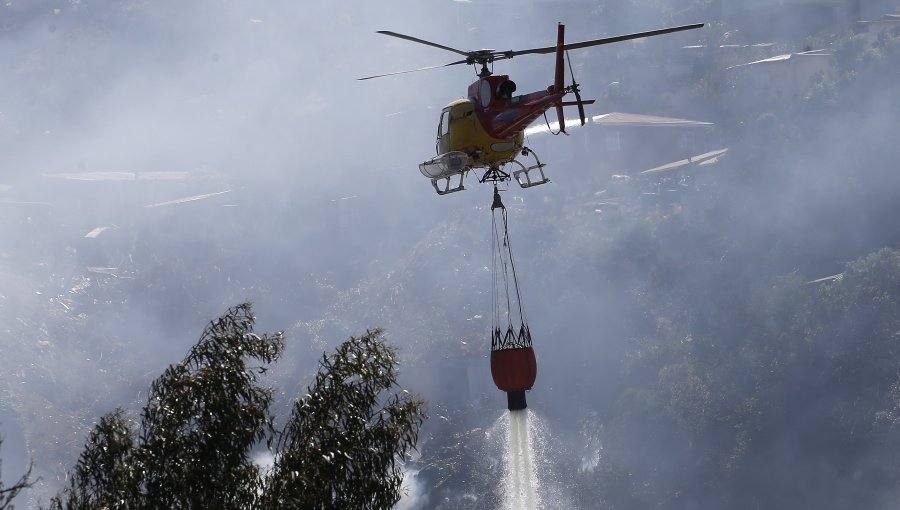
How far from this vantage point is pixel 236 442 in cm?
2491

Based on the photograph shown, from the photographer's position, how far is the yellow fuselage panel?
1367 inches

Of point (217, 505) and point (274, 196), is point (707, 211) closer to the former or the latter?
point (274, 196)

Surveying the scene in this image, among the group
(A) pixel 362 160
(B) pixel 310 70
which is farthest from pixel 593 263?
(B) pixel 310 70

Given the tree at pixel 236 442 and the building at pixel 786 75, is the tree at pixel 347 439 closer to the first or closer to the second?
the tree at pixel 236 442

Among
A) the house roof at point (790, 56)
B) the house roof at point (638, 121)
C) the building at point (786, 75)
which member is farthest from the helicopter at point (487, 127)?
the house roof at point (790, 56)

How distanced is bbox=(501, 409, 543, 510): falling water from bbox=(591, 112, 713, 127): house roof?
1590 inches

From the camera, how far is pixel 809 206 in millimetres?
115312

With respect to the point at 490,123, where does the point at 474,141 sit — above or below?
below

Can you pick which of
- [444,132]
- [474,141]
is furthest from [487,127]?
[444,132]

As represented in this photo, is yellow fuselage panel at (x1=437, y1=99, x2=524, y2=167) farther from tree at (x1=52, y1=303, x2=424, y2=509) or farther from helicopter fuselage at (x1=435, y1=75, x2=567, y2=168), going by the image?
tree at (x1=52, y1=303, x2=424, y2=509)

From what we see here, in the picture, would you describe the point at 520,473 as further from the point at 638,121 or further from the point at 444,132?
the point at 444,132

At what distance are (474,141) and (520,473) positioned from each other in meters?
72.0

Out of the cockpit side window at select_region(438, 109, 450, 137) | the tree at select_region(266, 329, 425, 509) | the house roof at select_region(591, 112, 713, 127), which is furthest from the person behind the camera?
the house roof at select_region(591, 112, 713, 127)

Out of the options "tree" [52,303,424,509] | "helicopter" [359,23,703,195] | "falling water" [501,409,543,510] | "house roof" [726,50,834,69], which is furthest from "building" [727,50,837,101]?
"tree" [52,303,424,509]
